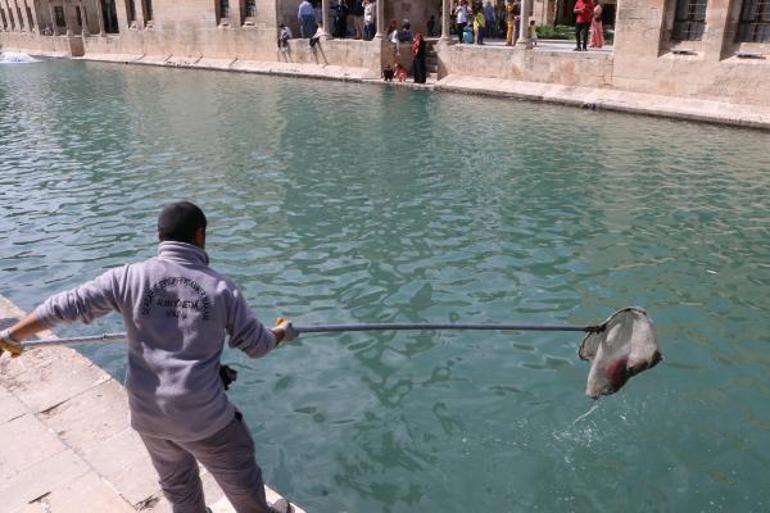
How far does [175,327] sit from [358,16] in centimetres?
2855

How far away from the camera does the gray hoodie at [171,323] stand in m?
2.79

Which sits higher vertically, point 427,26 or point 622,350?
point 427,26

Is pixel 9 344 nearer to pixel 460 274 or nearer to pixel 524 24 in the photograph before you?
pixel 460 274

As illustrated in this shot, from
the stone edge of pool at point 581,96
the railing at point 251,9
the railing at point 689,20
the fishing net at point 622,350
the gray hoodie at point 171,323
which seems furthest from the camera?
the railing at point 251,9

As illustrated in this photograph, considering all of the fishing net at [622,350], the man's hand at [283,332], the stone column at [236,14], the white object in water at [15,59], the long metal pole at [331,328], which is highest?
the stone column at [236,14]

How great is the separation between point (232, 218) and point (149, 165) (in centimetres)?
417

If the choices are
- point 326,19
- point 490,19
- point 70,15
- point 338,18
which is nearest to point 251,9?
point 338,18

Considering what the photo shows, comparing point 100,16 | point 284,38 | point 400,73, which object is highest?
point 100,16

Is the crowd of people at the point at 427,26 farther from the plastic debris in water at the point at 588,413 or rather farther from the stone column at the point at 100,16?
the stone column at the point at 100,16

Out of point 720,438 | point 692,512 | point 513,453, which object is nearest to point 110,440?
point 513,453

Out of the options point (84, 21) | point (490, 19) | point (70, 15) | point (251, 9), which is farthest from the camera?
point (70, 15)

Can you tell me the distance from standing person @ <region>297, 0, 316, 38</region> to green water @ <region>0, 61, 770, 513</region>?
12.8 m

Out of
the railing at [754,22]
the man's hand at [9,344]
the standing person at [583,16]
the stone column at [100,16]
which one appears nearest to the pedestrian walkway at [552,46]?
the standing person at [583,16]

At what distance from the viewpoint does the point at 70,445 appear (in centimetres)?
423
